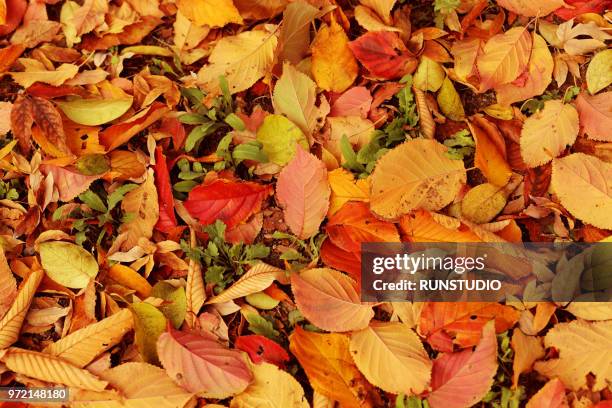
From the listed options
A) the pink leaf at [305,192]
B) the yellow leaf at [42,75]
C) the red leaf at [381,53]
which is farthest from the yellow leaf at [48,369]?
the red leaf at [381,53]

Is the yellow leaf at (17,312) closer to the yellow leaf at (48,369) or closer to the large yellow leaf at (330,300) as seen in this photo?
the yellow leaf at (48,369)

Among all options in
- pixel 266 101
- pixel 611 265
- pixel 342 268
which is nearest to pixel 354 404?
pixel 342 268

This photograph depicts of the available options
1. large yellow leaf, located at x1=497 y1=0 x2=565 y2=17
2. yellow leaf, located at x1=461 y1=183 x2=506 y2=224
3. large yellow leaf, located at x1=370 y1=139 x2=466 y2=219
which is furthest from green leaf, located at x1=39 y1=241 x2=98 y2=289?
large yellow leaf, located at x1=497 y1=0 x2=565 y2=17

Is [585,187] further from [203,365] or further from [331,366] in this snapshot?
[203,365]

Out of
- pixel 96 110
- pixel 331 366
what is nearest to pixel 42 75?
pixel 96 110

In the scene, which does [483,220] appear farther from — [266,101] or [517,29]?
[266,101]

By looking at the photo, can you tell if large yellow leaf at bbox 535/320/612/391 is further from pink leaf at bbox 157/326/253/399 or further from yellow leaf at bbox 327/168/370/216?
pink leaf at bbox 157/326/253/399
